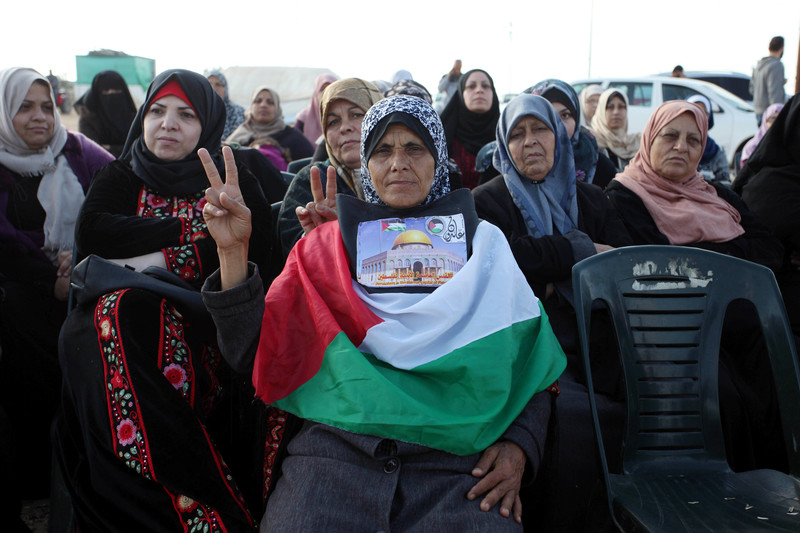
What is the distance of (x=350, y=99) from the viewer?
3.09 m

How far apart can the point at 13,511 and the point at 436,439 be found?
62.5 inches

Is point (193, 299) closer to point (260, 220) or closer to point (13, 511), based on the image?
point (260, 220)

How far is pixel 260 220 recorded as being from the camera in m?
2.58

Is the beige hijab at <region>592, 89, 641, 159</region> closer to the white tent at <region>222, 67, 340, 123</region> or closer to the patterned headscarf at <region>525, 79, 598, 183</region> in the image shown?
the patterned headscarf at <region>525, 79, 598, 183</region>

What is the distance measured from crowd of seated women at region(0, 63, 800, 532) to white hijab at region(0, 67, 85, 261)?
0.03ft

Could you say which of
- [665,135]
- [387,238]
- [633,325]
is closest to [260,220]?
[387,238]

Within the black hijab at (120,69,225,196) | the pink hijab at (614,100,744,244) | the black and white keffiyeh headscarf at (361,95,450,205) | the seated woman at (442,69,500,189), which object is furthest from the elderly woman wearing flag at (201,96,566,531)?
the seated woman at (442,69,500,189)

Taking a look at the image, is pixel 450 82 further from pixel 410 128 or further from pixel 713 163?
pixel 410 128

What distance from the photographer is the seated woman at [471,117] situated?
16.4ft

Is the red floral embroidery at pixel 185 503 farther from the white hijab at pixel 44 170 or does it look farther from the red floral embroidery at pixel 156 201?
the white hijab at pixel 44 170

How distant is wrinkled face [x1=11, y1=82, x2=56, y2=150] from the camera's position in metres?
3.12

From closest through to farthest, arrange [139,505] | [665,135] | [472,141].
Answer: [139,505], [665,135], [472,141]

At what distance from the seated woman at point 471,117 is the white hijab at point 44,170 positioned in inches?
111

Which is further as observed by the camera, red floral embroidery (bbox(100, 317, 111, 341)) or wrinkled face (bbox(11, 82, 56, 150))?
wrinkled face (bbox(11, 82, 56, 150))
